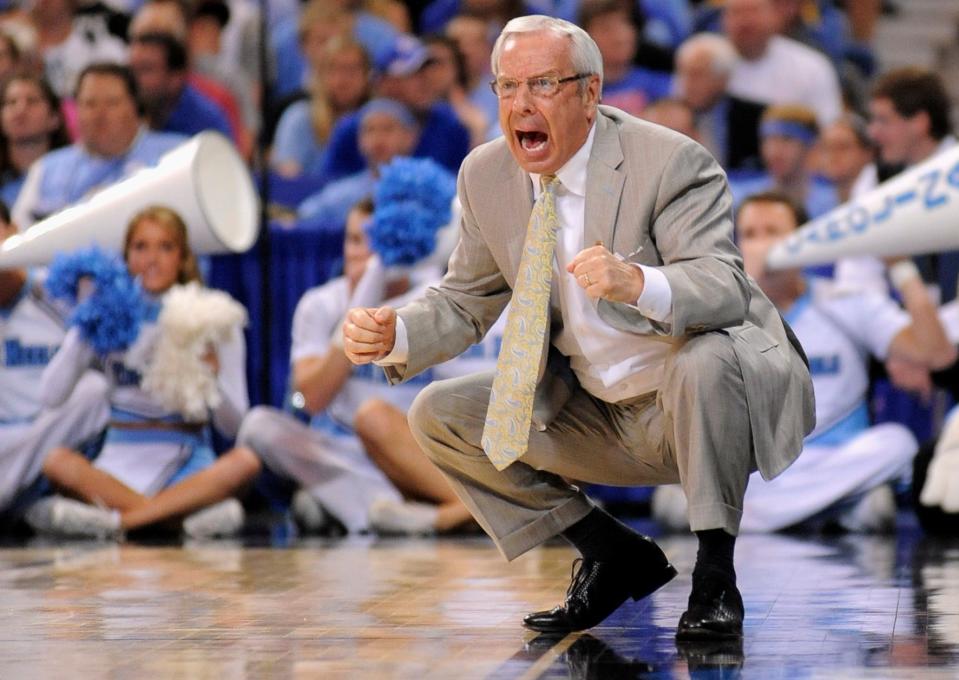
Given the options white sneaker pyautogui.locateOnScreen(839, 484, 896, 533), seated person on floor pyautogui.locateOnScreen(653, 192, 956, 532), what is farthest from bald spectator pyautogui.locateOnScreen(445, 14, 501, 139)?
white sneaker pyautogui.locateOnScreen(839, 484, 896, 533)

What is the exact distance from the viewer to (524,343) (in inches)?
126

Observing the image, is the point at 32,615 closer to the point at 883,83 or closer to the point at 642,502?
the point at 642,502

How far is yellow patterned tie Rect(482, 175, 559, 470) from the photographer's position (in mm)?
3166

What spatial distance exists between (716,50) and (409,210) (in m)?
1.76

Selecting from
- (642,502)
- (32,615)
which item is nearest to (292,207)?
(642,502)

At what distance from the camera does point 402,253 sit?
18.5 ft

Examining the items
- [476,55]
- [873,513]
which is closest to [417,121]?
[476,55]

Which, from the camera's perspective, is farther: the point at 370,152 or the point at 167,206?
the point at 370,152

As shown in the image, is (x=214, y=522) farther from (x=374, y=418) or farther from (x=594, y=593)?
(x=594, y=593)

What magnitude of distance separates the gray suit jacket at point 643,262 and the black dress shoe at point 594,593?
1.04ft

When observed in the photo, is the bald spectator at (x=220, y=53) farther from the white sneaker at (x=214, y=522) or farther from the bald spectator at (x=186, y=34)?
the white sneaker at (x=214, y=522)

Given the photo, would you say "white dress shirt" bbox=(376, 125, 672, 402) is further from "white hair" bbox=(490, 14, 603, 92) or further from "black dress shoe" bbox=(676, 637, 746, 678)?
"black dress shoe" bbox=(676, 637, 746, 678)

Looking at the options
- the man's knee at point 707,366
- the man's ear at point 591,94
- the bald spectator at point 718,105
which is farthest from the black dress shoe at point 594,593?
the bald spectator at point 718,105

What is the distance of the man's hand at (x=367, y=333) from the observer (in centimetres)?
314
